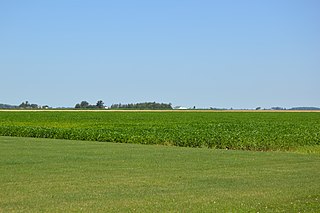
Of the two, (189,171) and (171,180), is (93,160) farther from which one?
(171,180)

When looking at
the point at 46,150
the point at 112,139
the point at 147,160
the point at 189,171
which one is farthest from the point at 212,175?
the point at 112,139

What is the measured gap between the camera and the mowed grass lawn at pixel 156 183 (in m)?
13.6

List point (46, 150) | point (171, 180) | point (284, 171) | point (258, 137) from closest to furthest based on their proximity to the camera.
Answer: point (171, 180)
point (284, 171)
point (46, 150)
point (258, 137)

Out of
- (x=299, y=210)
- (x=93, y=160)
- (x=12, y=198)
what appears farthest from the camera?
(x=93, y=160)

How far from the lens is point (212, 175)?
19359 mm

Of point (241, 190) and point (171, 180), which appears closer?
point (241, 190)

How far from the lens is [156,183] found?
56.5 ft

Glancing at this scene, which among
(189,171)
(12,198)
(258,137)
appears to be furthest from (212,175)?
(258,137)

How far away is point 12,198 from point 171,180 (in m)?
5.27

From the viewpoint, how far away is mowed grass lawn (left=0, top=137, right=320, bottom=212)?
536 inches

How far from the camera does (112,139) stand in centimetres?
4172

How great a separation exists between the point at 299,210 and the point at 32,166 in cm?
1113

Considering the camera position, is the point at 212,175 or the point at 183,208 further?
the point at 212,175

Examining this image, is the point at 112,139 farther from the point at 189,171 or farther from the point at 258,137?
the point at 189,171
